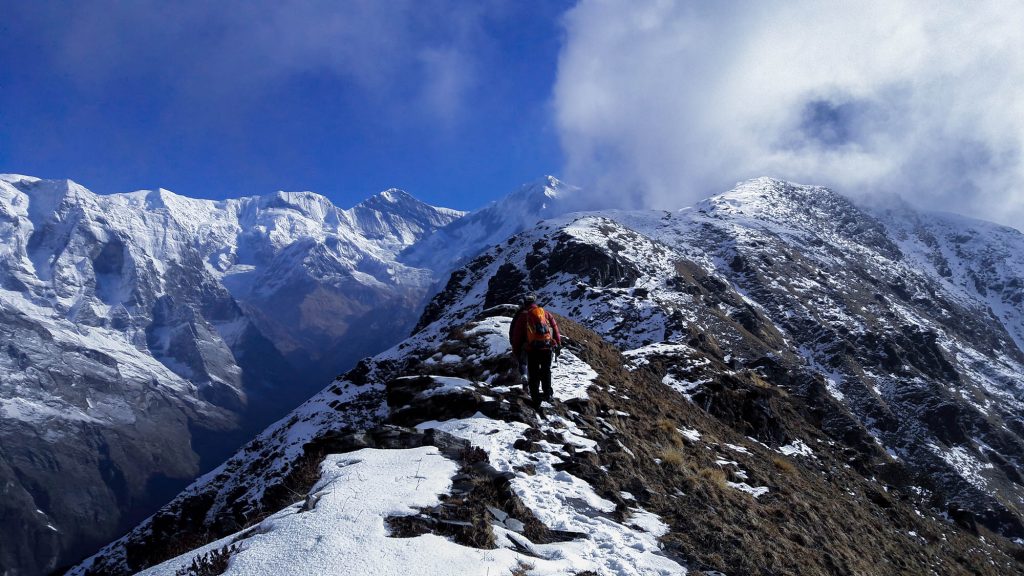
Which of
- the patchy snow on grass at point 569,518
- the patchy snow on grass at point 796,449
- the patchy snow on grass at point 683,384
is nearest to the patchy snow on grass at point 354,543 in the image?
the patchy snow on grass at point 569,518

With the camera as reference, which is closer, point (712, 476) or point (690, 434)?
point (712, 476)

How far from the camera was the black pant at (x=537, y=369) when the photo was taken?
15327mm

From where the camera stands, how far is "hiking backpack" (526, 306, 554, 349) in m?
15.2

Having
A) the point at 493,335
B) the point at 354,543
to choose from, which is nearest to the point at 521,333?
the point at 493,335

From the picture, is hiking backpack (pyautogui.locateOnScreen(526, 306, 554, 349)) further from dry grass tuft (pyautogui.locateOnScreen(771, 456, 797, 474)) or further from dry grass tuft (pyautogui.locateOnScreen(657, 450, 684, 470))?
dry grass tuft (pyautogui.locateOnScreen(771, 456, 797, 474))

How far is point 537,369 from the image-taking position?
1562cm

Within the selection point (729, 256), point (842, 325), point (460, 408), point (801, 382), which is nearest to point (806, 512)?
point (460, 408)

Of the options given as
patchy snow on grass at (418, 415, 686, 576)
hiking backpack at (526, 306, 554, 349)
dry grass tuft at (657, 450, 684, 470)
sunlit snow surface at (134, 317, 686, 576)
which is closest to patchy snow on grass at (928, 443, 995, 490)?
dry grass tuft at (657, 450, 684, 470)

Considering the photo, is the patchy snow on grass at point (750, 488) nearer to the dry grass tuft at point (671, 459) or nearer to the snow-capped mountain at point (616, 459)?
the snow-capped mountain at point (616, 459)

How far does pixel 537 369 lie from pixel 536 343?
850 mm

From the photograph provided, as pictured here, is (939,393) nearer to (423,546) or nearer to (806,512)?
(806,512)

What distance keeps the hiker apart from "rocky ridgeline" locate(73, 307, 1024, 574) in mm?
607

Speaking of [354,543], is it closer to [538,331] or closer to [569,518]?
[569,518]

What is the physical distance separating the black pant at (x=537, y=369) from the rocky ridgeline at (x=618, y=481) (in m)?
0.48
